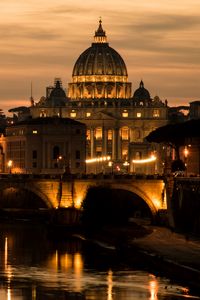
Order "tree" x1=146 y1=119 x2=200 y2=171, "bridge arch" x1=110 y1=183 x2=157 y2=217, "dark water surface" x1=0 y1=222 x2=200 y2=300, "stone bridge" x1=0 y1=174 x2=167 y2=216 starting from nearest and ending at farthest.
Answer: "dark water surface" x1=0 y1=222 x2=200 y2=300 < "bridge arch" x1=110 y1=183 x2=157 y2=217 < "stone bridge" x1=0 y1=174 x2=167 y2=216 < "tree" x1=146 y1=119 x2=200 y2=171

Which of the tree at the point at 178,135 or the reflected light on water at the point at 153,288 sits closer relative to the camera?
the reflected light on water at the point at 153,288

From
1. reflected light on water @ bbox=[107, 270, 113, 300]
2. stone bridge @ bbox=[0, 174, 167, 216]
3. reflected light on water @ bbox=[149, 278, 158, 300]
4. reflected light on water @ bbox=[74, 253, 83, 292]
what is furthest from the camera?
stone bridge @ bbox=[0, 174, 167, 216]

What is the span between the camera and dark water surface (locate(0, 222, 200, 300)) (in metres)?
90.0

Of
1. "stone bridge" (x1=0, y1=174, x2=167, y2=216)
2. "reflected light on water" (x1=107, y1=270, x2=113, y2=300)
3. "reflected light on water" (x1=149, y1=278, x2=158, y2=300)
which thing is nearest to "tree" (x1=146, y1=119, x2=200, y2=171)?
"stone bridge" (x1=0, y1=174, x2=167, y2=216)

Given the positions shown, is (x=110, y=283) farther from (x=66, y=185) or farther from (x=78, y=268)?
(x=66, y=185)

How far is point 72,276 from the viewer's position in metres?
97.8

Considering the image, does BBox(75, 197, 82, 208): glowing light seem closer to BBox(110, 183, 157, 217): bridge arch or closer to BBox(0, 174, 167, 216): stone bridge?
BBox(0, 174, 167, 216): stone bridge

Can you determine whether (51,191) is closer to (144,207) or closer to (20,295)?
(144,207)

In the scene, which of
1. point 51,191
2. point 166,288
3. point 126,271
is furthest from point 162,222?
point 166,288

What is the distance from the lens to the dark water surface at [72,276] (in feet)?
295

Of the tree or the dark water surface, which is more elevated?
the tree

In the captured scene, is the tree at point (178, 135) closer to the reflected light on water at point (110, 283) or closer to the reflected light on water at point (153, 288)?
the reflected light on water at point (110, 283)

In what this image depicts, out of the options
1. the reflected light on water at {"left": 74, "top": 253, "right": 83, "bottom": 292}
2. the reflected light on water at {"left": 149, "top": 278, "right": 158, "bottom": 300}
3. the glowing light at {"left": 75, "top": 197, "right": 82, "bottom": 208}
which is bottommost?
the reflected light on water at {"left": 149, "top": 278, "right": 158, "bottom": 300}

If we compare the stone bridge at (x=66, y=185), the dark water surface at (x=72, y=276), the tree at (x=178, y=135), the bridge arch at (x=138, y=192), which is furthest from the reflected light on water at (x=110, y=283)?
the tree at (x=178, y=135)
